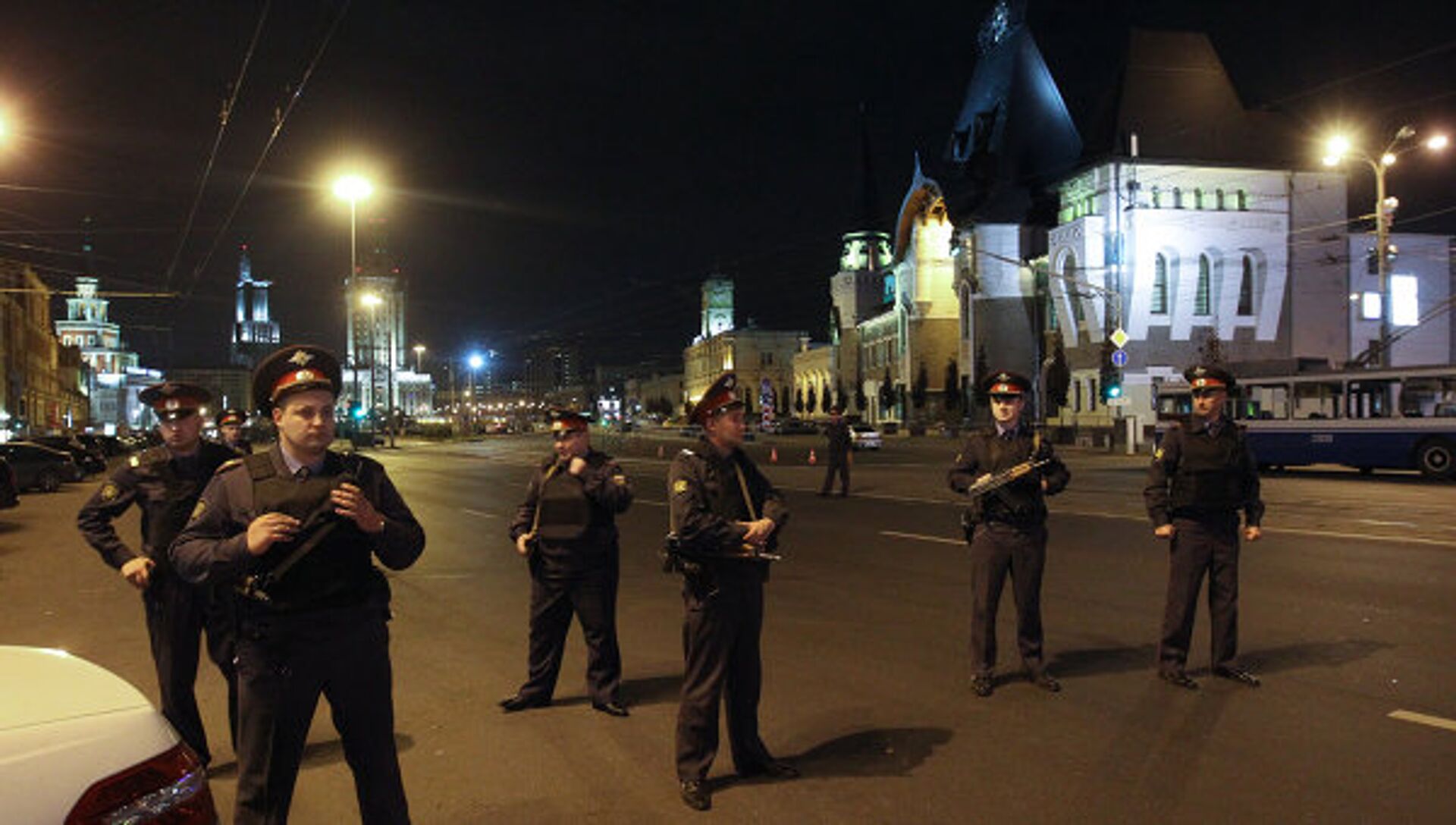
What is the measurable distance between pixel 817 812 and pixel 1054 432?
54051mm

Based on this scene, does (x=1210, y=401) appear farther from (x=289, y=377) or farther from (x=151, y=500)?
(x=151, y=500)

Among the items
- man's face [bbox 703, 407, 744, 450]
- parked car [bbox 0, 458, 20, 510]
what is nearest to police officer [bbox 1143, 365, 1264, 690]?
man's face [bbox 703, 407, 744, 450]

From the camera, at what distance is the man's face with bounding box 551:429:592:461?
22.3 ft

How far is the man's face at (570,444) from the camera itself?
6793mm

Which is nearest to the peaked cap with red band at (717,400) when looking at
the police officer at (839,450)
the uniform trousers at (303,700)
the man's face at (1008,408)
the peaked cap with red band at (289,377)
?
the peaked cap with red band at (289,377)

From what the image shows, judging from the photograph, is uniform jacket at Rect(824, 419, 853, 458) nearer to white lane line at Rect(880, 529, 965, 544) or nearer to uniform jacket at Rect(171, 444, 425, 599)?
white lane line at Rect(880, 529, 965, 544)

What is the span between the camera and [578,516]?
6461mm

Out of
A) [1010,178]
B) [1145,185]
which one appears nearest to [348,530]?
[1145,185]

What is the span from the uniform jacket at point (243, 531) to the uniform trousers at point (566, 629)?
2687 mm

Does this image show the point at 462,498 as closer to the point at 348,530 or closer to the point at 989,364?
the point at 348,530

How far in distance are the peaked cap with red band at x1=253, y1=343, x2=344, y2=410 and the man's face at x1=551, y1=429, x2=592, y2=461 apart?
9.86ft

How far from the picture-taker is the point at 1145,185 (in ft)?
199

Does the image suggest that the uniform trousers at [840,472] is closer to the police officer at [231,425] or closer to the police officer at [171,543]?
the police officer at [231,425]

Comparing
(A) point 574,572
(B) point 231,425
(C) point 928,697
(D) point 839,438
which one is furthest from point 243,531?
(D) point 839,438
